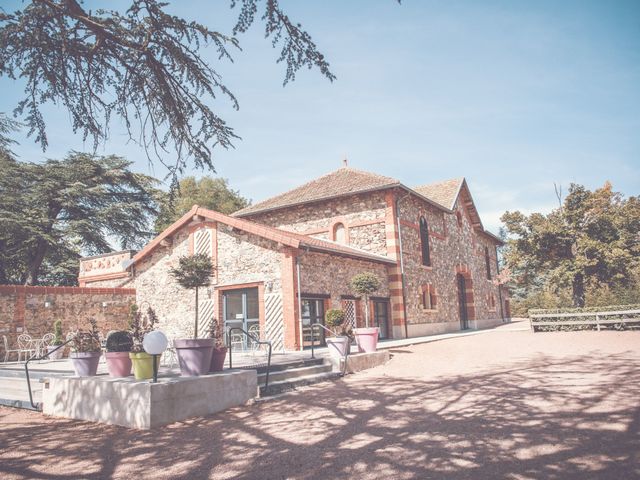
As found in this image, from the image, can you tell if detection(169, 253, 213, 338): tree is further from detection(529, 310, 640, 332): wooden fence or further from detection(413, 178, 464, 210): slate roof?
detection(529, 310, 640, 332): wooden fence

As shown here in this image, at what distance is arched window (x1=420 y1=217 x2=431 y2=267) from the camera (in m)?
18.2

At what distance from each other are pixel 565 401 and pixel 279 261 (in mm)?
8353

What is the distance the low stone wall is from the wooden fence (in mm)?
14004

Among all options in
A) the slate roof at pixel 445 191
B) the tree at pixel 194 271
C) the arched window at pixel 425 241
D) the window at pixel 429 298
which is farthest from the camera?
the slate roof at pixel 445 191

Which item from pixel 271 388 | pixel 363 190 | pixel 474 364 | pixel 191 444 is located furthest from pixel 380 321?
pixel 191 444

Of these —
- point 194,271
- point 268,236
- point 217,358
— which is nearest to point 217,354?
point 217,358

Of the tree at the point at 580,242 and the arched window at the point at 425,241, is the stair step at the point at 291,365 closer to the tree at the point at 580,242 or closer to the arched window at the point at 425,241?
the arched window at the point at 425,241

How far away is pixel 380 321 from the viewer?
610 inches

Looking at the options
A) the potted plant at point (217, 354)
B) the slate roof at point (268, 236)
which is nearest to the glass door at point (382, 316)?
the slate roof at point (268, 236)

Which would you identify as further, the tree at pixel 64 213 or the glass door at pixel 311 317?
the tree at pixel 64 213

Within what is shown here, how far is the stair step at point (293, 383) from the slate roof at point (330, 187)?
8.60 metres

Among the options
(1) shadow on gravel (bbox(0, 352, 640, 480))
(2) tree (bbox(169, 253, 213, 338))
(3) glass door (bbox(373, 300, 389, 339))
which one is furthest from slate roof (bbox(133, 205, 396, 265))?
(1) shadow on gravel (bbox(0, 352, 640, 480))

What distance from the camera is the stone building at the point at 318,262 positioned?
12.6 metres

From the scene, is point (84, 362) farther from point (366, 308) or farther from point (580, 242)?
point (580, 242)
